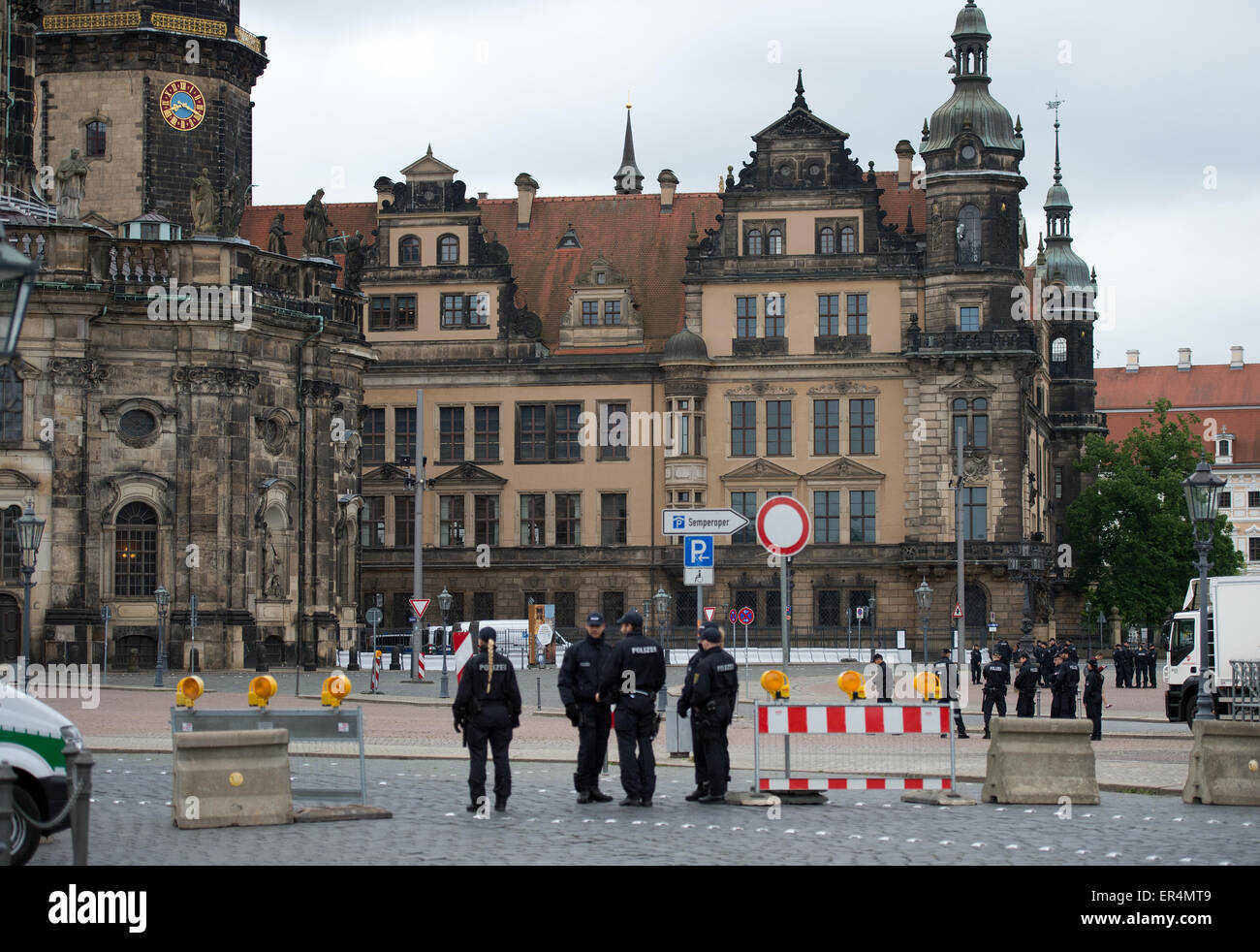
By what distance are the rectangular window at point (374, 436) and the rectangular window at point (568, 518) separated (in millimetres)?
7074

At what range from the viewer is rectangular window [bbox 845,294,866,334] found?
7219cm

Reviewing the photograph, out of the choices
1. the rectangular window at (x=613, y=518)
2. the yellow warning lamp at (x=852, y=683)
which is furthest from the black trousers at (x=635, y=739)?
the rectangular window at (x=613, y=518)

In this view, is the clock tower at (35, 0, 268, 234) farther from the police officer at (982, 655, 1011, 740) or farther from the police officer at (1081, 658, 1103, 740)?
the police officer at (1081, 658, 1103, 740)

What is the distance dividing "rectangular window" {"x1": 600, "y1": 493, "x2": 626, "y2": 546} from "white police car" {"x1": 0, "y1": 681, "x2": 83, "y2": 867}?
6067 centimetres

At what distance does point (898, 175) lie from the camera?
249 feet

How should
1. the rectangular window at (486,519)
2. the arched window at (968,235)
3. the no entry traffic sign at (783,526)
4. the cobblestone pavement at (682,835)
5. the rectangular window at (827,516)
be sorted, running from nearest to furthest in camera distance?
the cobblestone pavement at (682,835) → the no entry traffic sign at (783,526) → the arched window at (968,235) → the rectangular window at (827,516) → the rectangular window at (486,519)

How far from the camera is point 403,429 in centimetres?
7556

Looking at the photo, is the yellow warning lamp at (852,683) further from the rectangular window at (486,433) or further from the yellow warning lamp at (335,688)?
the rectangular window at (486,433)

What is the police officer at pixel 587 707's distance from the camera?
714 inches

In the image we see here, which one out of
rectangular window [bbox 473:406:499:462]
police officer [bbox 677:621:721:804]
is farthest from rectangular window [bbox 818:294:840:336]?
police officer [bbox 677:621:721:804]

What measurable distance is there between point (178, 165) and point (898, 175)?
29.6 metres

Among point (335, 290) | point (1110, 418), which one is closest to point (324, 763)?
point (335, 290)

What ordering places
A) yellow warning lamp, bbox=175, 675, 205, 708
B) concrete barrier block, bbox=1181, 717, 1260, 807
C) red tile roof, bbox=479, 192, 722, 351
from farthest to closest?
red tile roof, bbox=479, 192, 722, 351, concrete barrier block, bbox=1181, 717, 1260, 807, yellow warning lamp, bbox=175, 675, 205, 708
